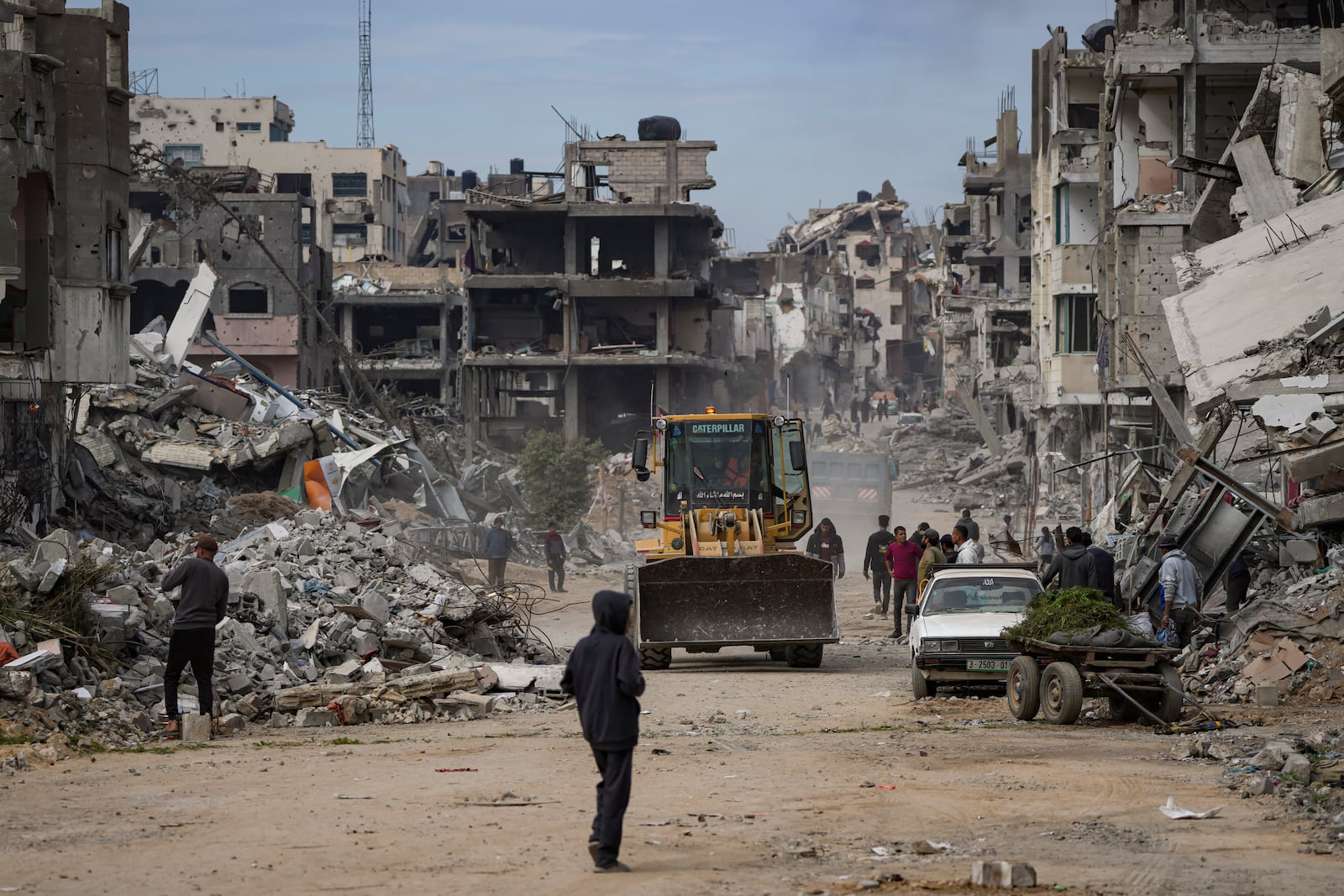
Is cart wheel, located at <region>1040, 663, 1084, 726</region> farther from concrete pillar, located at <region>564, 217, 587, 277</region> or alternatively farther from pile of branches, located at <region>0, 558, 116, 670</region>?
concrete pillar, located at <region>564, 217, 587, 277</region>

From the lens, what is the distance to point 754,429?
21.0 metres

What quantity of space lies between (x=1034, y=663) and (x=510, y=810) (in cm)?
602

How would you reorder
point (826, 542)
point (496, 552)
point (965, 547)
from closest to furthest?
point (965, 547)
point (826, 542)
point (496, 552)

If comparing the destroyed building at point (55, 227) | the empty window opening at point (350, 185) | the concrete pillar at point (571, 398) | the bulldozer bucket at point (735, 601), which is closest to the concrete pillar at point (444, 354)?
the concrete pillar at point (571, 398)

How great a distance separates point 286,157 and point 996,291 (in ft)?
136

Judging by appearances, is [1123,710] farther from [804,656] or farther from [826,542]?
[826,542]

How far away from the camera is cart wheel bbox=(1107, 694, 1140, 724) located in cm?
1369

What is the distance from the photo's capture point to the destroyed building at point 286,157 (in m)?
85.2

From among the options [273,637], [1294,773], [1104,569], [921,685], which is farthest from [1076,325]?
[1294,773]

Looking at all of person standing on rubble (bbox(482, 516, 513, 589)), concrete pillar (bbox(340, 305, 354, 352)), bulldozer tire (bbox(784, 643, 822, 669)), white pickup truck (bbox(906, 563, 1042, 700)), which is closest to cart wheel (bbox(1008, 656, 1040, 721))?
white pickup truck (bbox(906, 563, 1042, 700))

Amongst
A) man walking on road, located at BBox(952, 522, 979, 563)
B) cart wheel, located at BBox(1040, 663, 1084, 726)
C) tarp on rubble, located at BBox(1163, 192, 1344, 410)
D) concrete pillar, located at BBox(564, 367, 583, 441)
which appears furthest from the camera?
concrete pillar, located at BBox(564, 367, 583, 441)

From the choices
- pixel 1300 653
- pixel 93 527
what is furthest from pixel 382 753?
pixel 93 527

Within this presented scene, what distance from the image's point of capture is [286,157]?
8756 cm

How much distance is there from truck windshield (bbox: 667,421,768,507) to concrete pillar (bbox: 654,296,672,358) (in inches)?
1729
